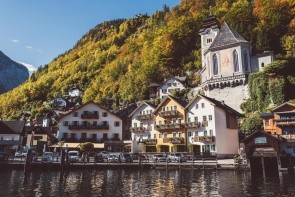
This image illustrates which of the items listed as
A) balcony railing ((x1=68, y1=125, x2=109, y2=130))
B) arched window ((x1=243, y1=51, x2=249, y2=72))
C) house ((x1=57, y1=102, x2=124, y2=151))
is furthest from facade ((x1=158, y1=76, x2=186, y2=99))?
balcony railing ((x1=68, y1=125, x2=109, y2=130))

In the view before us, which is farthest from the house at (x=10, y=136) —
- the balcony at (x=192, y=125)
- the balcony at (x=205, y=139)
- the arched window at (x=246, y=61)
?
the arched window at (x=246, y=61)

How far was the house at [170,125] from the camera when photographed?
239 ft

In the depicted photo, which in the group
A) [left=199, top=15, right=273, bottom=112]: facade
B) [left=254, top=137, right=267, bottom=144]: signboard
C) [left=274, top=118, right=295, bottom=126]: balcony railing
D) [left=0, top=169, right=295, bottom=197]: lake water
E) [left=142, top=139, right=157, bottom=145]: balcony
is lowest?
[left=0, top=169, right=295, bottom=197]: lake water

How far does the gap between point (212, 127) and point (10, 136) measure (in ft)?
175

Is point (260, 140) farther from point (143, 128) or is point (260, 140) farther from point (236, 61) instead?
point (236, 61)

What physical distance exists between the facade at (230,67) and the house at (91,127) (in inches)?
1052

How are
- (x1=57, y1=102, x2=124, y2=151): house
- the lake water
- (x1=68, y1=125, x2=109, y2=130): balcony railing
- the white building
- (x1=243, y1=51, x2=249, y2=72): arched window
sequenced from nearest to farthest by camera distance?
the lake water
the white building
(x1=57, y1=102, x2=124, y2=151): house
(x1=68, y1=125, x2=109, y2=130): balcony railing
(x1=243, y1=51, x2=249, y2=72): arched window

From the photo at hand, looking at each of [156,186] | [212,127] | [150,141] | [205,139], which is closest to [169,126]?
[150,141]

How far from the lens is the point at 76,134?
3219 inches

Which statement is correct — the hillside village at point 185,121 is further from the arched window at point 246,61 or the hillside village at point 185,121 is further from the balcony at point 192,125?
the arched window at point 246,61

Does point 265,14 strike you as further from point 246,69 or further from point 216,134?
point 216,134

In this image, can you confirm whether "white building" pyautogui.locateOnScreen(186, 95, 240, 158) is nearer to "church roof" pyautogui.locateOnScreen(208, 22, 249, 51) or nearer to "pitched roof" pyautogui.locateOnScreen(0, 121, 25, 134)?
"church roof" pyautogui.locateOnScreen(208, 22, 249, 51)

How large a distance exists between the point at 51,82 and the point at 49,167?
5808 inches

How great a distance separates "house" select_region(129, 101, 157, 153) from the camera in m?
76.9
